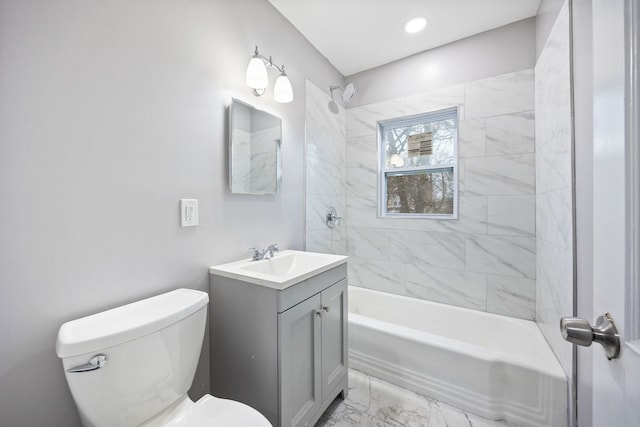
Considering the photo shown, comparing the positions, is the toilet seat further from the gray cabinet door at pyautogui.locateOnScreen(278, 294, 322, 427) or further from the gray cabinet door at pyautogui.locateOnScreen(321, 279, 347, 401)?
the gray cabinet door at pyautogui.locateOnScreen(321, 279, 347, 401)

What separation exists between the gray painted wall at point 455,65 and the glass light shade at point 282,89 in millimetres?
1109

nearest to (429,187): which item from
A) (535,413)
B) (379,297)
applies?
(379,297)

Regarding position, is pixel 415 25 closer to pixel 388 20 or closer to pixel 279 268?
pixel 388 20

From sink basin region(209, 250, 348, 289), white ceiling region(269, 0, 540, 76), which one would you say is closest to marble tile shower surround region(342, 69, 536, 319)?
white ceiling region(269, 0, 540, 76)

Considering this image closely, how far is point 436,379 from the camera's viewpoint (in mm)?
1536

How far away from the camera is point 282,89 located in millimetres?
1611

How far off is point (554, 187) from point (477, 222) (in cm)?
62

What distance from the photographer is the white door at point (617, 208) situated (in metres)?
0.38

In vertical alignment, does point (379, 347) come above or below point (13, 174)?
below

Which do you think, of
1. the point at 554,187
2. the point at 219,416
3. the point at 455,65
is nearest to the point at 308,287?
the point at 219,416

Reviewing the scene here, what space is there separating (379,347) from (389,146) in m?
1.78

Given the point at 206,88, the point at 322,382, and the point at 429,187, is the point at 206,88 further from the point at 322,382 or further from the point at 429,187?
the point at 429,187

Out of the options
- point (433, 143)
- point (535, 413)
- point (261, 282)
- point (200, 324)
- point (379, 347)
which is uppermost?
point (433, 143)

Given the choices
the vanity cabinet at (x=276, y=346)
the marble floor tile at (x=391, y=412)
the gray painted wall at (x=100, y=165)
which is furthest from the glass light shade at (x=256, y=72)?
the marble floor tile at (x=391, y=412)
